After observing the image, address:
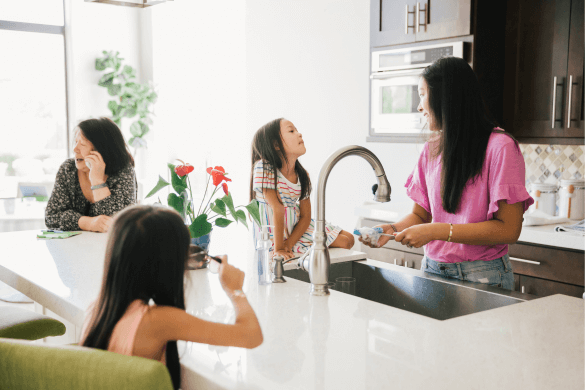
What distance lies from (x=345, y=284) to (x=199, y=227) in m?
0.51

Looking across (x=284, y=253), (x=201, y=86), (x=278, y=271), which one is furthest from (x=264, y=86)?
(x=278, y=271)

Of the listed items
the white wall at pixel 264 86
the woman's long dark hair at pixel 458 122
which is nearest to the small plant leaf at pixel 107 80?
the white wall at pixel 264 86

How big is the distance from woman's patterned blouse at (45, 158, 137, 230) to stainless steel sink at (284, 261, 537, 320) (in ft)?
3.64

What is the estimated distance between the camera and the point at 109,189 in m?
2.50

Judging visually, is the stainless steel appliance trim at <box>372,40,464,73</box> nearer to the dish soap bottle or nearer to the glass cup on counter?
the glass cup on counter

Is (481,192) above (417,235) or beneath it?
above

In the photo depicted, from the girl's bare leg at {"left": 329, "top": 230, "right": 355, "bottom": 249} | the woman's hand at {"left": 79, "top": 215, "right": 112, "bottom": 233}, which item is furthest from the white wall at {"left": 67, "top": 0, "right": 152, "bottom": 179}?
the girl's bare leg at {"left": 329, "top": 230, "right": 355, "bottom": 249}

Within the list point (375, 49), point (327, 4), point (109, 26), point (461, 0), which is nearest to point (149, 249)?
point (461, 0)

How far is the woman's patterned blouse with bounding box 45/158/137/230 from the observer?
2.40m

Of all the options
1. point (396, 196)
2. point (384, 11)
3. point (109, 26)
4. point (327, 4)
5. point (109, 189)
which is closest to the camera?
point (109, 189)

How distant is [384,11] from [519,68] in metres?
0.81

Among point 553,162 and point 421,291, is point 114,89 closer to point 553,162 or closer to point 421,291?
point 553,162

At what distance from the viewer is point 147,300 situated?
981 mm

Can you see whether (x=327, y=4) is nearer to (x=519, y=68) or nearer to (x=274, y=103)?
(x=274, y=103)
